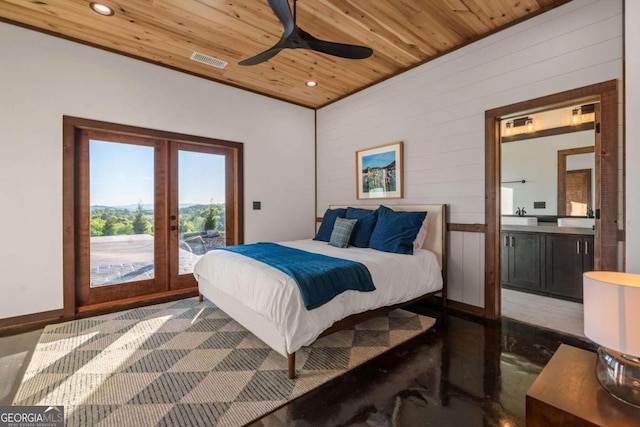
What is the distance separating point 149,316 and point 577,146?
6009 mm

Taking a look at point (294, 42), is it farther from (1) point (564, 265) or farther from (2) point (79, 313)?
(1) point (564, 265)

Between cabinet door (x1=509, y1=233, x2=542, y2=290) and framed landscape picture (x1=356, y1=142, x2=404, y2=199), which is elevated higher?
framed landscape picture (x1=356, y1=142, x2=404, y2=199)

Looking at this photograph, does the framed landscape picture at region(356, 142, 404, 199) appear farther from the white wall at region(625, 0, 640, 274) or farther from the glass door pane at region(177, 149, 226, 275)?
the white wall at region(625, 0, 640, 274)

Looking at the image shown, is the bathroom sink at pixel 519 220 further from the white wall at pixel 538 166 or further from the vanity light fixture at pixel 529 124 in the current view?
the vanity light fixture at pixel 529 124

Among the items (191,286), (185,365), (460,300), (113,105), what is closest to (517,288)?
(460,300)

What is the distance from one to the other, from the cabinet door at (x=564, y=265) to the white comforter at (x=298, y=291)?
169cm

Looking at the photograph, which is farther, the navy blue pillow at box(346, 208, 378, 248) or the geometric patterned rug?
the navy blue pillow at box(346, 208, 378, 248)

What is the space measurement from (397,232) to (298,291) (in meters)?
1.61

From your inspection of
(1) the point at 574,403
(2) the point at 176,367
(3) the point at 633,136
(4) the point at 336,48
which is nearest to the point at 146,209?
(2) the point at 176,367

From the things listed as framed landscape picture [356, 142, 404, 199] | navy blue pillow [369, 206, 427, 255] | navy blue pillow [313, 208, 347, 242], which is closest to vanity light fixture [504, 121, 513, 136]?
framed landscape picture [356, 142, 404, 199]

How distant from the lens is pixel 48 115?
3.04 m

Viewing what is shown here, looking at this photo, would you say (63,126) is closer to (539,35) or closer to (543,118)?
(539,35)

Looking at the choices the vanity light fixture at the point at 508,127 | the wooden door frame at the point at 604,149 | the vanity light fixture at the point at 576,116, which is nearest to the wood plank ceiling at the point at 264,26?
the wooden door frame at the point at 604,149

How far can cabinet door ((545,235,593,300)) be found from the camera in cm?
358
